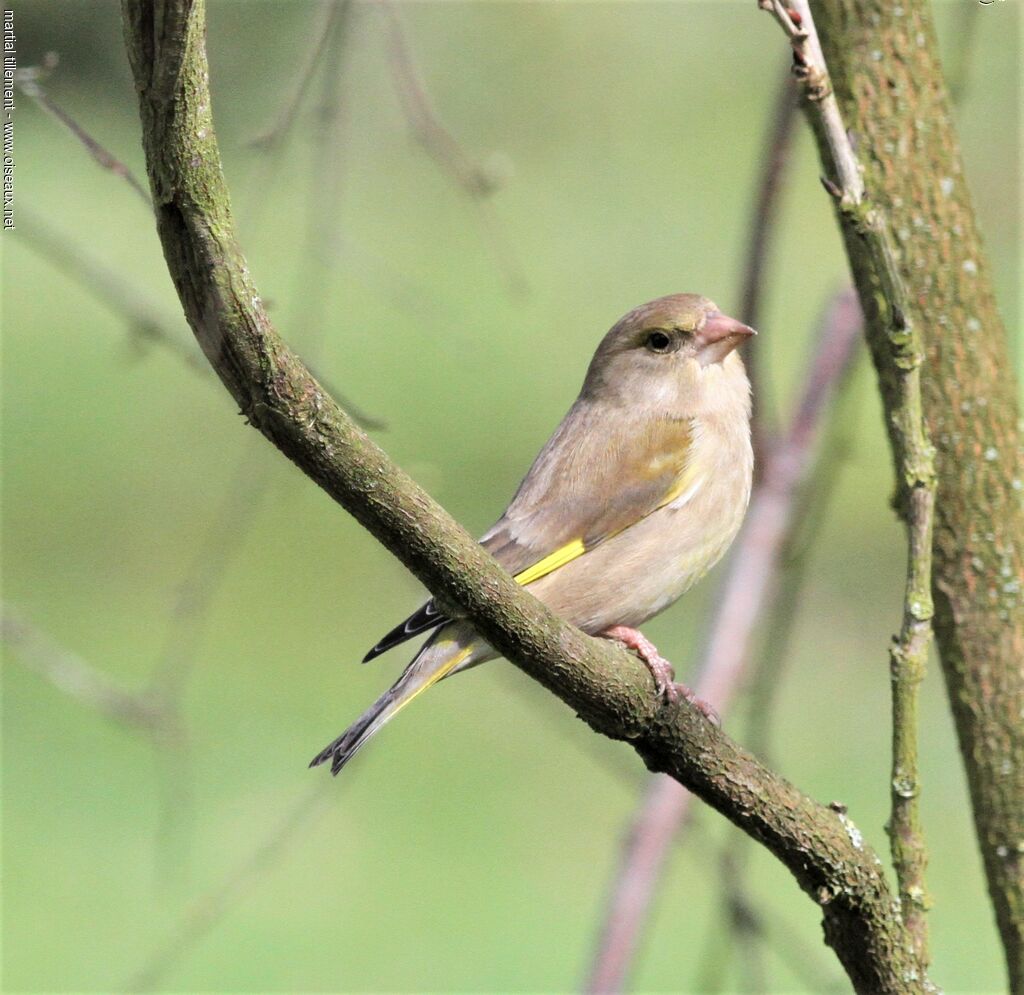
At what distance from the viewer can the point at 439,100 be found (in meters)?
15.3

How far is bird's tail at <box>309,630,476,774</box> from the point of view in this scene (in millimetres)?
3215

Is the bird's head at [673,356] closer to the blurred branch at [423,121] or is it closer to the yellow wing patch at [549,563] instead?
the blurred branch at [423,121]

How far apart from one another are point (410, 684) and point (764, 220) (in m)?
1.63

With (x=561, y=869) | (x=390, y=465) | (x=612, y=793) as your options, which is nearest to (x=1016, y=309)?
(x=612, y=793)

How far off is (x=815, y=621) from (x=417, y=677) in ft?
22.4

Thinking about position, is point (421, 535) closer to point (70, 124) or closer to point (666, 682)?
point (666, 682)

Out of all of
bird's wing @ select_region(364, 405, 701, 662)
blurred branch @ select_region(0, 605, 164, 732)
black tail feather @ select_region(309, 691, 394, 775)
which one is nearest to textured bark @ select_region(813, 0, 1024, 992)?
bird's wing @ select_region(364, 405, 701, 662)

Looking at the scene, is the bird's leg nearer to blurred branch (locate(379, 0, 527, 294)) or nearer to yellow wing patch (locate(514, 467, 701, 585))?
yellow wing patch (locate(514, 467, 701, 585))

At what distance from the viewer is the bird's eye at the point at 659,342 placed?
399 centimetres

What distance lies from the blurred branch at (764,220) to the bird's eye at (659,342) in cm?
22

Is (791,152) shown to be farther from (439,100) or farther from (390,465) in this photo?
(439,100)

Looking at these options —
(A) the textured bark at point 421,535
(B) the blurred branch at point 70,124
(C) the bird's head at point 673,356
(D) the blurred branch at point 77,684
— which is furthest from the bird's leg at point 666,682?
(D) the blurred branch at point 77,684

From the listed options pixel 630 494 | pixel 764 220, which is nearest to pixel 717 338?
pixel 764 220

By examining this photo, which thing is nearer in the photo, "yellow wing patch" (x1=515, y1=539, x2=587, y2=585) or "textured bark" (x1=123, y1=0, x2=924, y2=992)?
"textured bark" (x1=123, y1=0, x2=924, y2=992)
